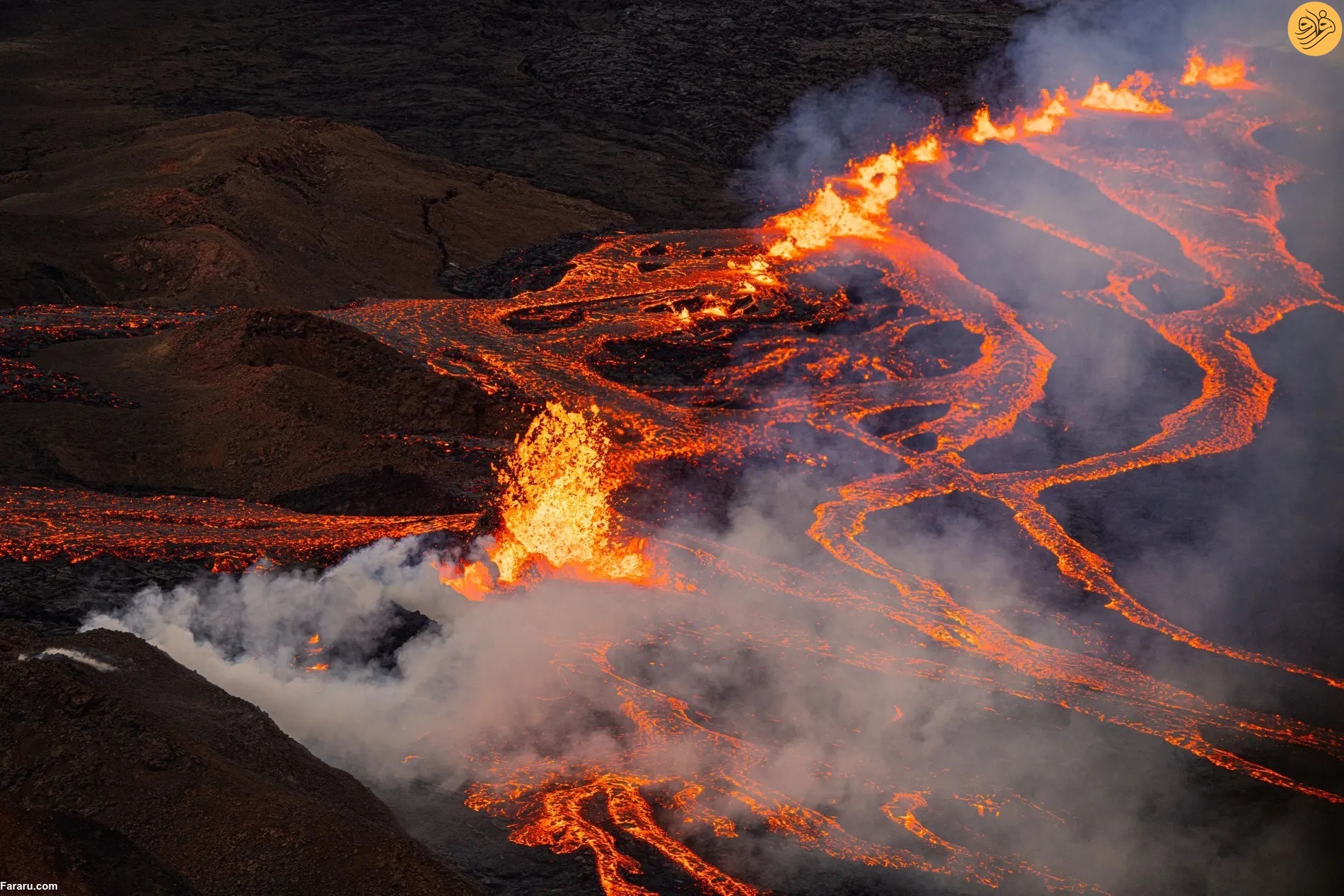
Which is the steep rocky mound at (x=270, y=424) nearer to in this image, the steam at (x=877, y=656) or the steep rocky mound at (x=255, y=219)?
the steam at (x=877, y=656)

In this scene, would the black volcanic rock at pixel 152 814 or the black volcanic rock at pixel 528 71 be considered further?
the black volcanic rock at pixel 528 71

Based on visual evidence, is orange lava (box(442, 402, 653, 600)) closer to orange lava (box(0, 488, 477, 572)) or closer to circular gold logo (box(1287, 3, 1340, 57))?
orange lava (box(0, 488, 477, 572))

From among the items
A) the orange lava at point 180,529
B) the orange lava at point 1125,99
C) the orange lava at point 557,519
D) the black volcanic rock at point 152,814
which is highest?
the black volcanic rock at point 152,814

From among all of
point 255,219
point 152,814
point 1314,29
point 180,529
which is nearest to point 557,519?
point 180,529

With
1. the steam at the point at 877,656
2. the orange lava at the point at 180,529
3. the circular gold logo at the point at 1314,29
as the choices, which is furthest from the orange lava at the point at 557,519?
the circular gold logo at the point at 1314,29

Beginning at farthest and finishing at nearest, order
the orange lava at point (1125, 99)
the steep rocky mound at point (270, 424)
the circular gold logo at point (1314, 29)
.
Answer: the circular gold logo at point (1314, 29) → the orange lava at point (1125, 99) → the steep rocky mound at point (270, 424)

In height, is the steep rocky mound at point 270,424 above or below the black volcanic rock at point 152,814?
below

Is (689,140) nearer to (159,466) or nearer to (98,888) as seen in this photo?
(159,466)

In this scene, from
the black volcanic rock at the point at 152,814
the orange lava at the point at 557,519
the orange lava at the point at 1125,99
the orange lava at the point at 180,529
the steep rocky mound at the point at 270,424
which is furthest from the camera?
the orange lava at the point at 1125,99
